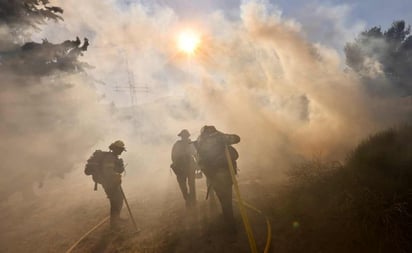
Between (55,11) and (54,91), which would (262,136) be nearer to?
(54,91)

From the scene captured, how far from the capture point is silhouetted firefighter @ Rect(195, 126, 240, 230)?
7086 mm

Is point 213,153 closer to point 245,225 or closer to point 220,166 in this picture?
point 220,166

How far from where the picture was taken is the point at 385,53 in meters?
38.2

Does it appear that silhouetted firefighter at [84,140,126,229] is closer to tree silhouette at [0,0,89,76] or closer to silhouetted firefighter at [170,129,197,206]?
silhouetted firefighter at [170,129,197,206]

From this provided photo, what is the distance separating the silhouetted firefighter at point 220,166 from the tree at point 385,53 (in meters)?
33.8

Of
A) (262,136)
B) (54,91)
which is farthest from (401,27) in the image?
(54,91)

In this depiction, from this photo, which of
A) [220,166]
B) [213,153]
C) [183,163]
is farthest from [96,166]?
[220,166]

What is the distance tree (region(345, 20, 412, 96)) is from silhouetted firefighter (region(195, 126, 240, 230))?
3377 centimetres

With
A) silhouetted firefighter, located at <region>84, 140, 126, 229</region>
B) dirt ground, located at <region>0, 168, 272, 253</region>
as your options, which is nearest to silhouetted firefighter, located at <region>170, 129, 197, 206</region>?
dirt ground, located at <region>0, 168, 272, 253</region>

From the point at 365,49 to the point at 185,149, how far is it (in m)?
37.2

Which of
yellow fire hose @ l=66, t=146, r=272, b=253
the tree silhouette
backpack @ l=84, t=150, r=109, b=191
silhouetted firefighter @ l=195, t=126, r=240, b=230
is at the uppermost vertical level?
the tree silhouette

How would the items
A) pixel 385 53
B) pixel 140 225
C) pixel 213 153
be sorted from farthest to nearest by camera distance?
1. pixel 385 53
2. pixel 140 225
3. pixel 213 153

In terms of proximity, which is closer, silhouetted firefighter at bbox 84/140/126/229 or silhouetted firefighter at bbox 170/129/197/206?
silhouetted firefighter at bbox 84/140/126/229

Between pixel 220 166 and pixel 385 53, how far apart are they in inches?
1542
